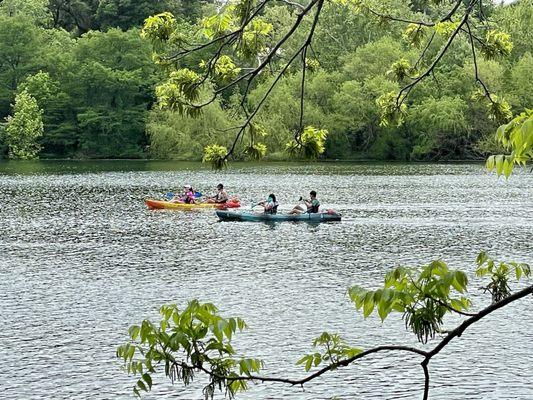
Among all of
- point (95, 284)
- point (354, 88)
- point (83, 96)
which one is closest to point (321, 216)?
point (95, 284)

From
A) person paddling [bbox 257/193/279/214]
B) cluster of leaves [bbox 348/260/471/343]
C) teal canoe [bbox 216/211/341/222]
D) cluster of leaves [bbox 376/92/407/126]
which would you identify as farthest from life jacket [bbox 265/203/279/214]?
cluster of leaves [bbox 348/260/471/343]

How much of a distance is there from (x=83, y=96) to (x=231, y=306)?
71824 millimetres

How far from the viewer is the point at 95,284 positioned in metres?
22.1

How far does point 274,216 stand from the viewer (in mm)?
34812

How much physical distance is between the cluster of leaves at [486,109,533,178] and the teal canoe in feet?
101

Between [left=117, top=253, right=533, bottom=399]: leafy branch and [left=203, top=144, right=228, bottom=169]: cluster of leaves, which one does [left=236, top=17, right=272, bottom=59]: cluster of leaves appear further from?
[left=117, top=253, right=533, bottom=399]: leafy branch

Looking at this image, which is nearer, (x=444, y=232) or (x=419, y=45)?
(x=419, y=45)

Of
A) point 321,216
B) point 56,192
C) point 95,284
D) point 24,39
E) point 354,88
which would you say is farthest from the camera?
point 24,39

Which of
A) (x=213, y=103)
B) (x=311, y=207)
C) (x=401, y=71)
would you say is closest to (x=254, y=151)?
(x=401, y=71)

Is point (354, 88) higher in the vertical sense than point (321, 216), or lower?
higher

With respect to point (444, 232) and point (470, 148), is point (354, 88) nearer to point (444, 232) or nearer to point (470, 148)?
point (470, 148)

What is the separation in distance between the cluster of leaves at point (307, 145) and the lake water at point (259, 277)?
8174 mm

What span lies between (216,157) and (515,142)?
8.12ft

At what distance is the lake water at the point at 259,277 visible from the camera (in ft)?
46.3
